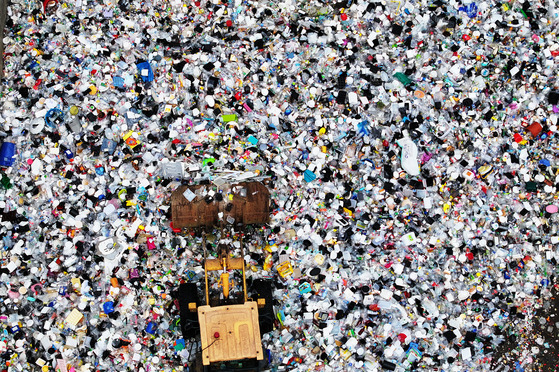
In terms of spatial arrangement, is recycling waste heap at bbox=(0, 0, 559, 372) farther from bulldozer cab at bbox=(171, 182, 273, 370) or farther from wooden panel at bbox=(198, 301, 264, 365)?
wooden panel at bbox=(198, 301, 264, 365)

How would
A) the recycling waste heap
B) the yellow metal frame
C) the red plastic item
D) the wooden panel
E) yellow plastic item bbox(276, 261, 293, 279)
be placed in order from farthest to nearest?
1. the red plastic item
2. yellow plastic item bbox(276, 261, 293, 279)
3. the recycling waste heap
4. the yellow metal frame
5. the wooden panel

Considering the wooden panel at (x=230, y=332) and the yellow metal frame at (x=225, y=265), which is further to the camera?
the yellow metal frame at (x=225, y=265)

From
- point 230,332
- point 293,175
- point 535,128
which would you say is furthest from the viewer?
point 535,128

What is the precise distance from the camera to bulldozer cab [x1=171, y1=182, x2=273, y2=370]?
4.21 meters

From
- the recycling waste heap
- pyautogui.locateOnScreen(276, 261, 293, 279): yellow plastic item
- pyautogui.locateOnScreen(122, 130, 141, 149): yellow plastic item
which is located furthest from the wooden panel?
pyautogui.locateOnScreen(122, 130, 141, 149): yellow plastic item

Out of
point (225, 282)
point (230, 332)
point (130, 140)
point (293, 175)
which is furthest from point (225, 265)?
point (130, 140)

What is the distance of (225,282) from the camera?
A: 14.6 ft

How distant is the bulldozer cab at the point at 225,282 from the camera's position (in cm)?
421

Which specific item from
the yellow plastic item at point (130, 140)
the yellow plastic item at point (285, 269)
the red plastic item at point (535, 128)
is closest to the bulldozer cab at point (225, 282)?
the yellow plastic item at point (285, 269)

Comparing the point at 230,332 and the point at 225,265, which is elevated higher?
the point at 225,265

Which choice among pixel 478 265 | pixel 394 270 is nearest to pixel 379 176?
pixel 394 270

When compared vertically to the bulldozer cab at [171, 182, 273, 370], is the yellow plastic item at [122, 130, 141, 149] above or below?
above

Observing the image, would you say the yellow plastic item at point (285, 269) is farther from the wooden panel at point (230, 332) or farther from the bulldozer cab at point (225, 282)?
the wooden panel at point (230, 332)

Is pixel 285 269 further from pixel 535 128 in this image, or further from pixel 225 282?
pixel 535 128
